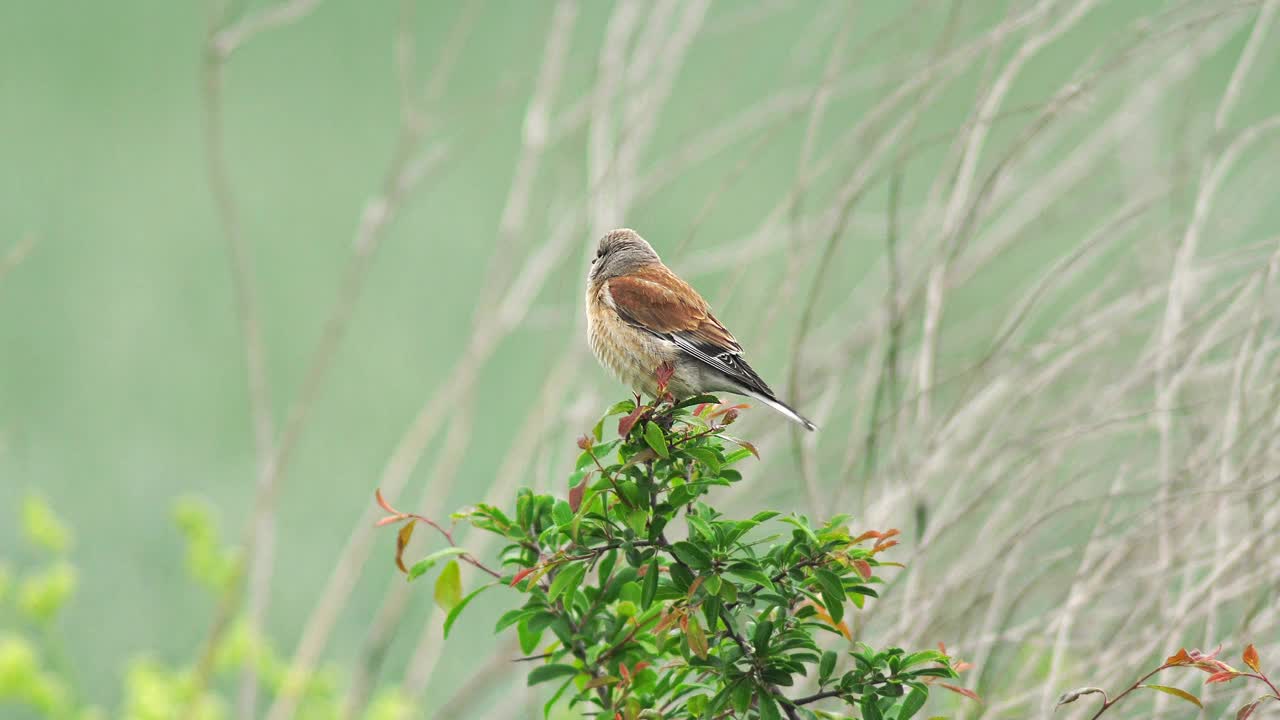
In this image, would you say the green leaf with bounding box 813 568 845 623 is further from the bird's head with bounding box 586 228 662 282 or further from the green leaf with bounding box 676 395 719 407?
the bird's head with bounding box 586 228 662 282

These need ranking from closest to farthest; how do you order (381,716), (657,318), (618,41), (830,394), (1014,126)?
(657,318) < (830,394) < (618,41) < (1014,126) < (381,716)

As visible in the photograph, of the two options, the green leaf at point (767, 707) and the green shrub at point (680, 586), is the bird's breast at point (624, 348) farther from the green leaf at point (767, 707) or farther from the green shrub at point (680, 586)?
the green leaf at point (767, 707)

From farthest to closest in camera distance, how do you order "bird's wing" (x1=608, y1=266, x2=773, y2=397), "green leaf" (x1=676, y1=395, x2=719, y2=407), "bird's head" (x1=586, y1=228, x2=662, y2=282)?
"bird's head" (x1=586, y1=228, x2=662, y2=282)
"bird's wing" (x1=608, y1=266, x2=773, y2=397)
"green leaf" (x1=676, y1=395, x2=719, y2=407)

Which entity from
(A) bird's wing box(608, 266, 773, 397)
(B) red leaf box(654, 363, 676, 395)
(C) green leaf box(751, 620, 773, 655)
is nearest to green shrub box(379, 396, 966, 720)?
(C) green leaf box(751, 620, 773, 655)

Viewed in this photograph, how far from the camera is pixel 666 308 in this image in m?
1.85

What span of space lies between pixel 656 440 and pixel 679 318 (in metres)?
0.68

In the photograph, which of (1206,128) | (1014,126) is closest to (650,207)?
(1014,126)

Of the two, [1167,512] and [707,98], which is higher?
[707,98]

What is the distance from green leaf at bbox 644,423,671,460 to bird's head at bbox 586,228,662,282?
76 cm

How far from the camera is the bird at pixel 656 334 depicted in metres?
1.77

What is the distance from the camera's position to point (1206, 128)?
260 centimetres

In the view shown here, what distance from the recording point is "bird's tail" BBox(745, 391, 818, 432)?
5.01 feet

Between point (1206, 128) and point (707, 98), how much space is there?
1.01 metres

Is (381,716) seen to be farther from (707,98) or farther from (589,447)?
(589,447)
